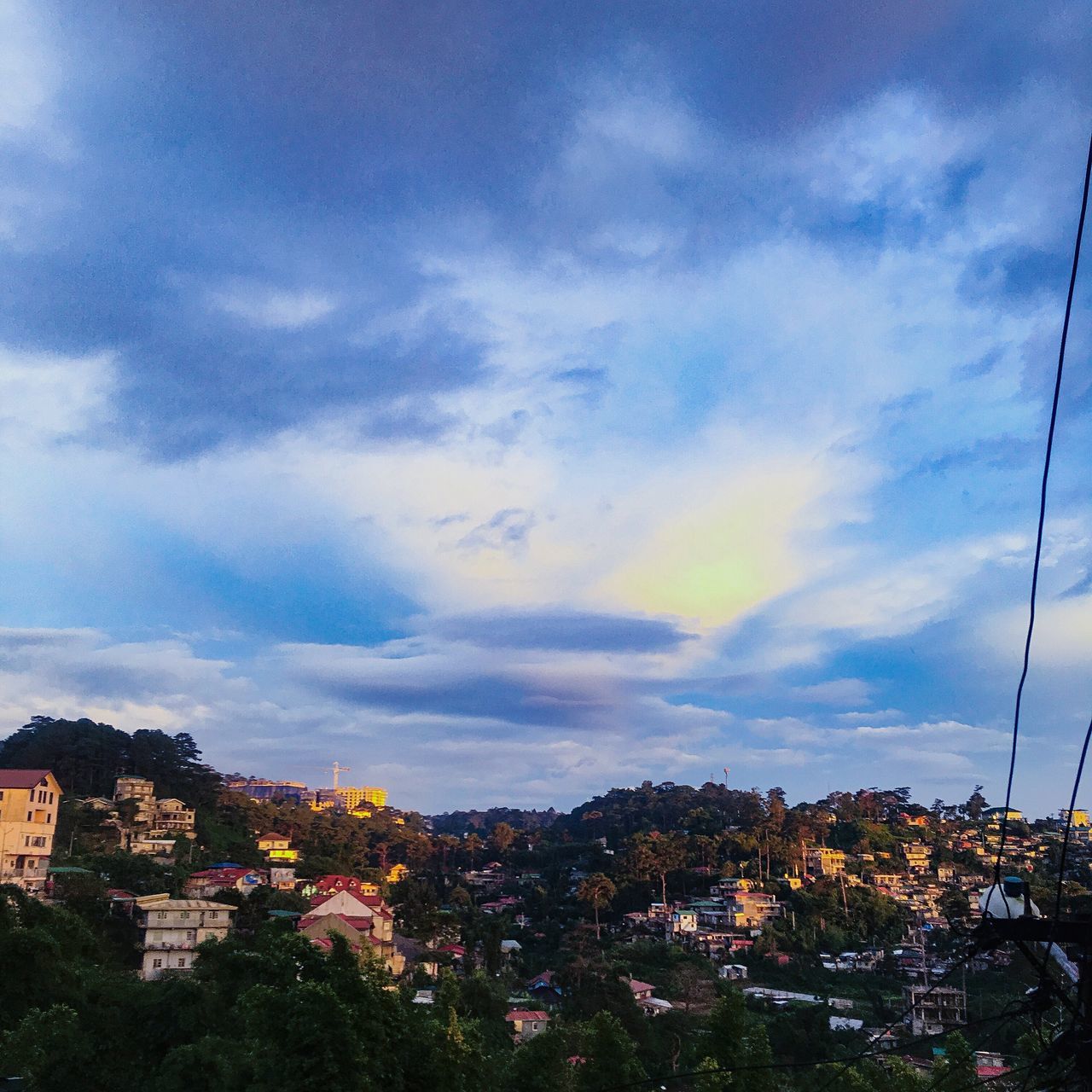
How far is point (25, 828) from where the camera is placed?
38.3 m

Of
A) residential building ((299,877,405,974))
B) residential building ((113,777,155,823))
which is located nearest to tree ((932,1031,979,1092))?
residential building ((299,877,405,974))

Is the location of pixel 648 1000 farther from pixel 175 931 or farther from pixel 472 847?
pixel 472 847

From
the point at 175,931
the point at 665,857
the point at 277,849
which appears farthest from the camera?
the point at 665,857

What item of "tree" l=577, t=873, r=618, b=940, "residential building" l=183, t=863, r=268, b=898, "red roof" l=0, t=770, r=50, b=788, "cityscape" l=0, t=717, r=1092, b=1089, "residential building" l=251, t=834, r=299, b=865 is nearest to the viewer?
"cityscape" l=0, t=717, r=1092, b=1089

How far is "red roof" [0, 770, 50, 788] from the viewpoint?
38.4 metres

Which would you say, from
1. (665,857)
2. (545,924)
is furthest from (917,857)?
(545,924)

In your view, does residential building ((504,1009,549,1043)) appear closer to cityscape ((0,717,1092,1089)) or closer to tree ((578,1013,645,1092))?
cityscape ((0,717,1092,1089))

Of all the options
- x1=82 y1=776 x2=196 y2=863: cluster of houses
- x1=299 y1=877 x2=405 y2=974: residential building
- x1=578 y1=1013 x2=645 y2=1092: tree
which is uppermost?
x1=82 y1=776 x2=196 y2=863: cluster of houses

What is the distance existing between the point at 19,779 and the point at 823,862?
173 ft

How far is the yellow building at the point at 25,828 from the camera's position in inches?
1473

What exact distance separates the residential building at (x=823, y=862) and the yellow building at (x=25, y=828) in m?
50.2

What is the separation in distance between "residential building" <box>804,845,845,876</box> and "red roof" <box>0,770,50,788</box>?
5104 cm

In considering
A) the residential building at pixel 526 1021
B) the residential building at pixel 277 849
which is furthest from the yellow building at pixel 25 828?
the residential building at pixel 526 1021

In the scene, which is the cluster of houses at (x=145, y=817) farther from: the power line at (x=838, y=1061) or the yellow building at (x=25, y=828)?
the power line at (x=838, y=1061)
